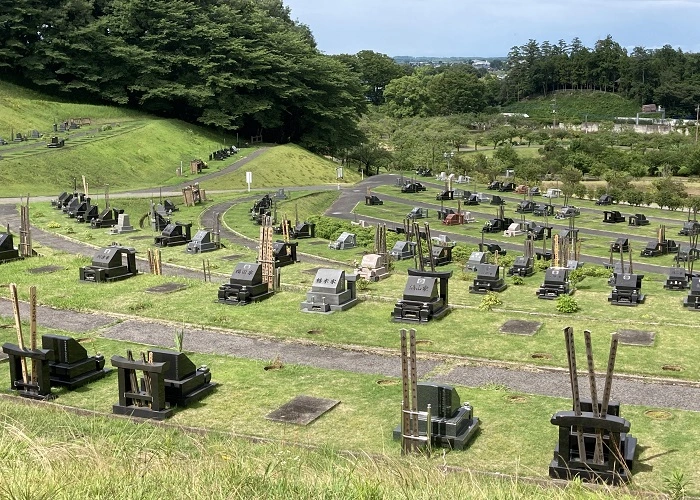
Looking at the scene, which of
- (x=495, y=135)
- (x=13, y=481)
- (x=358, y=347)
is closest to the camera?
(x=13, y=481)

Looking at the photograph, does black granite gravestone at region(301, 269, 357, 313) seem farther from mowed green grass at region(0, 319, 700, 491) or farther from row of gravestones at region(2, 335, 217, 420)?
row of gravestones at region(2, 335, 217, 420)

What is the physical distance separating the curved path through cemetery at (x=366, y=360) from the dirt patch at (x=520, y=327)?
3.12m

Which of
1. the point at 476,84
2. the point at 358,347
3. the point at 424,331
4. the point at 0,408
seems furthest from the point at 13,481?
the point at 476,84

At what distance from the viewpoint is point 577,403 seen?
12.5 metres

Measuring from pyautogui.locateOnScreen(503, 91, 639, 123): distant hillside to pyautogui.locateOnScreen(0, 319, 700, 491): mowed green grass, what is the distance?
137 metres

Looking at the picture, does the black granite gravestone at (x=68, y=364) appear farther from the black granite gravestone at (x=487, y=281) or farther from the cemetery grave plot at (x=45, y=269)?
the black granite gravestone at (x=487, y=281)

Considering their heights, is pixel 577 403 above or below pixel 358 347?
above

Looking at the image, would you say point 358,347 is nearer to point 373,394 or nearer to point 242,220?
point 373,394

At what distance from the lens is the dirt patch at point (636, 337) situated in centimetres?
2166

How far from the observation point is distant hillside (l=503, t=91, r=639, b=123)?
156 meters

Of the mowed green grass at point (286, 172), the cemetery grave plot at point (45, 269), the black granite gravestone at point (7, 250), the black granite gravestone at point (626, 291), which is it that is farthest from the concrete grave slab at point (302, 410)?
the mowed green grass at point (286, 172)

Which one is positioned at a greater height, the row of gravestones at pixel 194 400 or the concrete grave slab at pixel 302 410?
the row of gravestones at pixel 194 400

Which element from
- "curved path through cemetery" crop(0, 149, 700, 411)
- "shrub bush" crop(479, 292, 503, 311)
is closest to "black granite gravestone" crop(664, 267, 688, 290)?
"shrub bush" crop(479, 292, 503, 311)

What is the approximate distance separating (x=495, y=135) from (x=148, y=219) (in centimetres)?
7484
